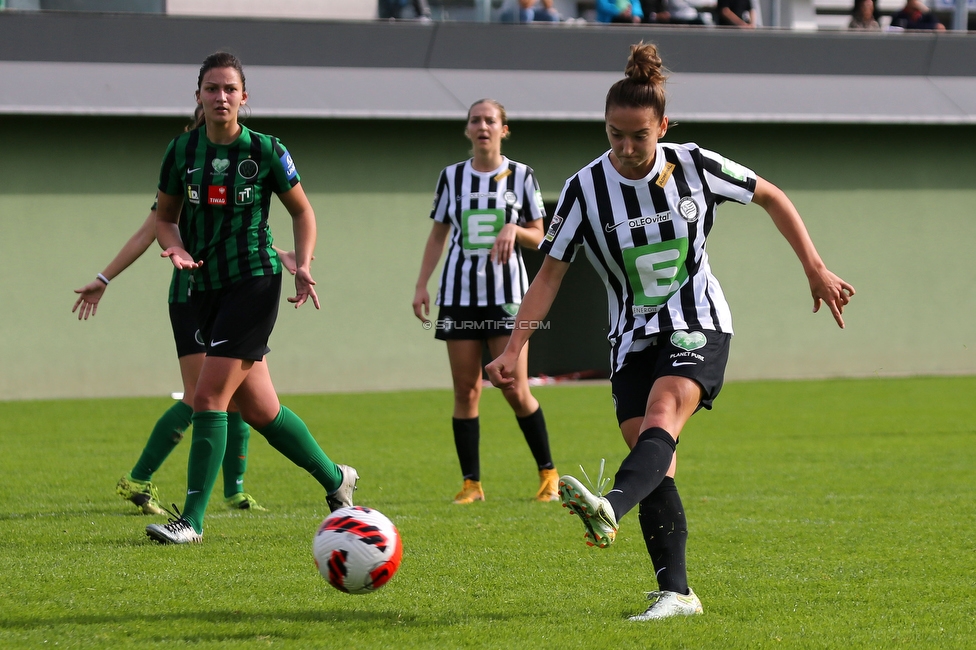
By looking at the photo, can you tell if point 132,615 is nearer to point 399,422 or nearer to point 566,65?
point 399,422

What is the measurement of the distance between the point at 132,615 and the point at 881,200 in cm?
1416

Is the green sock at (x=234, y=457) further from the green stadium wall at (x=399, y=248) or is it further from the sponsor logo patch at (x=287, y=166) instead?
the green stadium wall at (x=399, y=248)

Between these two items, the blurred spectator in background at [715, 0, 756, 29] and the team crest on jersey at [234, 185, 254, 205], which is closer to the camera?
the team crest on jersey at [234, 185, 254, 205]

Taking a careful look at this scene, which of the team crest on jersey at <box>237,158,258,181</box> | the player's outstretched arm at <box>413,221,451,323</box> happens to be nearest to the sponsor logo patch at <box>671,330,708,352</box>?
the team crest on jersey at <box>237,158,258,181</box>

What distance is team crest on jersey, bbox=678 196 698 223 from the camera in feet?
12.5

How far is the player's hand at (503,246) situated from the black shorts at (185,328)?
5.21ft

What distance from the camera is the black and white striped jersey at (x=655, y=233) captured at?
12.5ft

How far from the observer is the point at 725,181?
389cm

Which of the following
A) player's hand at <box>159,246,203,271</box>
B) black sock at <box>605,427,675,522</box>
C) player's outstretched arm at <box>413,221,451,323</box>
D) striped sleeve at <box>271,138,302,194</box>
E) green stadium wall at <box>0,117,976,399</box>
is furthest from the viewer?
green stadium wall at <box>0,117,976,399</box>

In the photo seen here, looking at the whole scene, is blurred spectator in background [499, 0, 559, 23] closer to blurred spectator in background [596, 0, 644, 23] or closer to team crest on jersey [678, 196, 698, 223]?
blurred spectator in background [596, 0, 644, 23]

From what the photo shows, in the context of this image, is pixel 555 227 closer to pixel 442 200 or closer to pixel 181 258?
pixel 181 258

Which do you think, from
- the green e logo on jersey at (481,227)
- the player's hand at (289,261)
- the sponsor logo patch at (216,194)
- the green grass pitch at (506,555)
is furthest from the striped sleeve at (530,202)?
the sponsor logo patch at (216,194)

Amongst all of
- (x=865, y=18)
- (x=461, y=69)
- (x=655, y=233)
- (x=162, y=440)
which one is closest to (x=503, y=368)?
(x=655, y=233)

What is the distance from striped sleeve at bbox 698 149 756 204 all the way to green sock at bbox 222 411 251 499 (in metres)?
3.15
